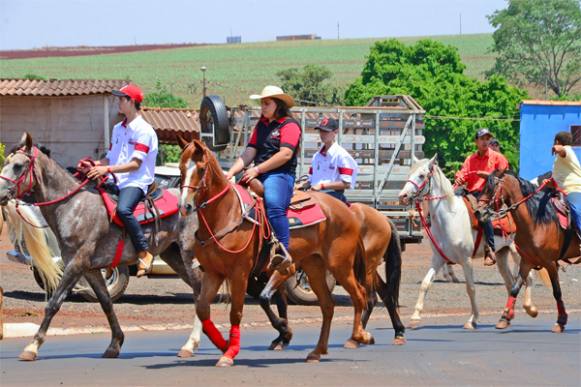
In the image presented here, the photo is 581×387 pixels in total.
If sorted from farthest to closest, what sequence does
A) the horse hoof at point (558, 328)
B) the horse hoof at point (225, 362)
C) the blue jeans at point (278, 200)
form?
1. the horse hoof at point (558, 328)
2. the blue jeans at point (278, 200)
3. the horse hoof at point (225, 362)

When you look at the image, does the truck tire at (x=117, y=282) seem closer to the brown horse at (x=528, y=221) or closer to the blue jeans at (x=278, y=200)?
the brown horse at (x=528, y=221)

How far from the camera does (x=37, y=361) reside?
12.3 meters

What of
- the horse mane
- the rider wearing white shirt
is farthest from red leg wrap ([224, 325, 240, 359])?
the horse mane

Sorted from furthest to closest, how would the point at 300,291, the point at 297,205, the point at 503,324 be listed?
the point at 300,291
the point at 503,324
the point at 297,205

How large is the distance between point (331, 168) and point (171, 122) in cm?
2920

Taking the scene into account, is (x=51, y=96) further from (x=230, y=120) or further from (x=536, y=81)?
(x=536, y=81)

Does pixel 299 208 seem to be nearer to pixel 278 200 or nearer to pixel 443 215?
pixel 278 200

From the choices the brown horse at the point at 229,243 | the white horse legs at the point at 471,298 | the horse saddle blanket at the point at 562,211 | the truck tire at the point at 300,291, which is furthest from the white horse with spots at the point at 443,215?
the brown horse at the point at 229,243

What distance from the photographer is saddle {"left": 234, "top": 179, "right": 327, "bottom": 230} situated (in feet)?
40.1

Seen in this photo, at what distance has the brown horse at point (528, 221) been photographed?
17.2 m

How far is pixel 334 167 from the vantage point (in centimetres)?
1510

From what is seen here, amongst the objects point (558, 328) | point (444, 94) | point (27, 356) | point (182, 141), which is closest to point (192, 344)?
point (27, 356)

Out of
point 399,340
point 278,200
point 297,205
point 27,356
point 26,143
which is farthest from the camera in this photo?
point 399,340

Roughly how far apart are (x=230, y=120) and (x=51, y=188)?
9.64 m
